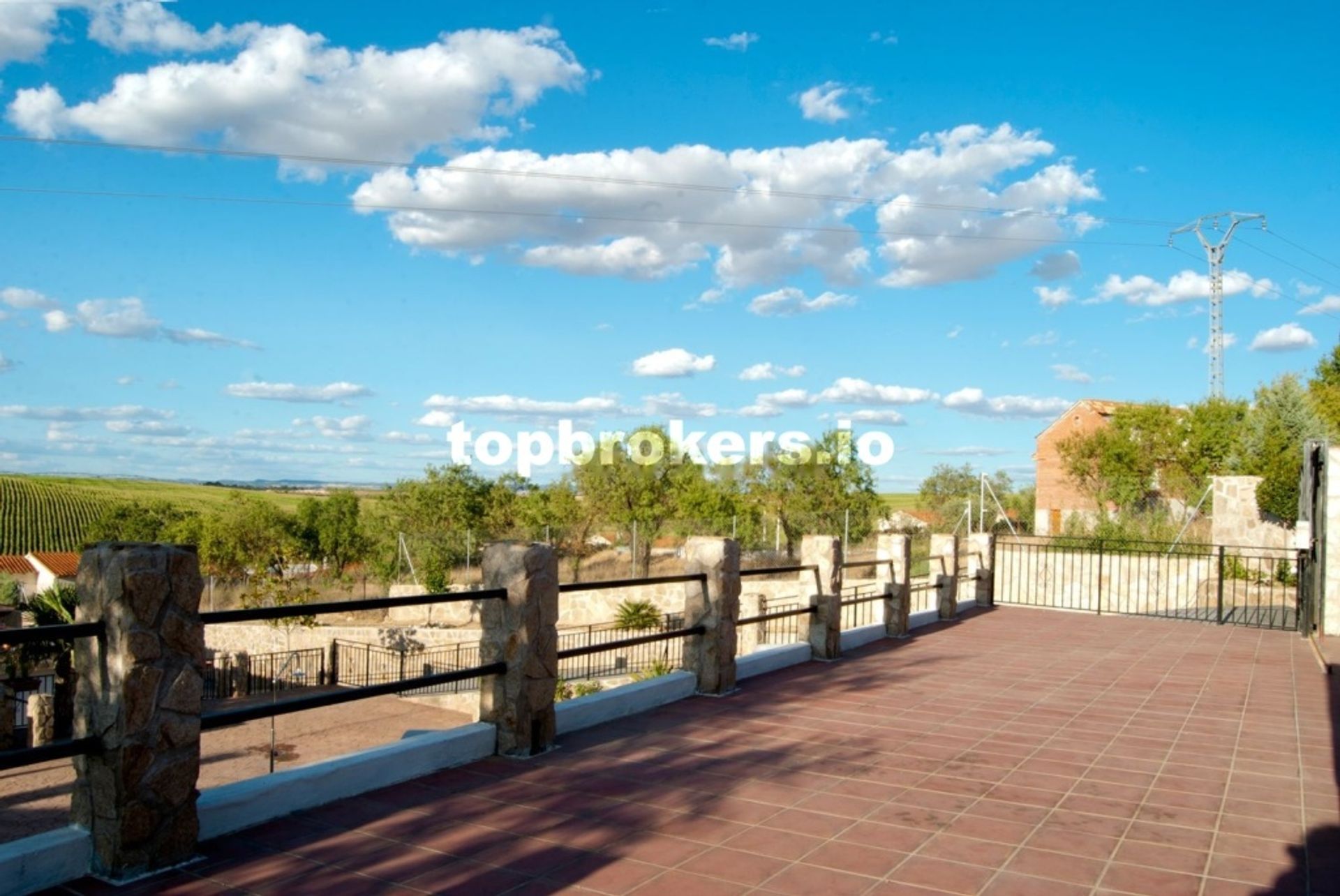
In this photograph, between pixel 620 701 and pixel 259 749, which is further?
pixel 259 749

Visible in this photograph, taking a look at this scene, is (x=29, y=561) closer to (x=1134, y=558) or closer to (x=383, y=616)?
(x=383, y=616)

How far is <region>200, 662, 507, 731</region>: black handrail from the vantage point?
4031 mm

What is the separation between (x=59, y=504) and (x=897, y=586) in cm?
9130

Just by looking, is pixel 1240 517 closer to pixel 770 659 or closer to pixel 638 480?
pixel 770 659

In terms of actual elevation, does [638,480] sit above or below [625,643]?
above

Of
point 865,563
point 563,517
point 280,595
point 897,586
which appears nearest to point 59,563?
point 563,517

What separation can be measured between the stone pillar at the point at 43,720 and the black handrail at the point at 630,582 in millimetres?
17076

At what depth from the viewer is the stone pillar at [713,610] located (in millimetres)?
7664

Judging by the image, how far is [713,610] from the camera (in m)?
7.72

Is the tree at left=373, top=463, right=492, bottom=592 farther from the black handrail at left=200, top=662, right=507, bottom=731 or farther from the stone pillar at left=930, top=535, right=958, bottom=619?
the black handrail at left=200, top=662, right=507, bottom=731

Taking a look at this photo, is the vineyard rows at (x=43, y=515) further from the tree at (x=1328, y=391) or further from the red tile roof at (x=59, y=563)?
the tree at (x=1328, y=391)

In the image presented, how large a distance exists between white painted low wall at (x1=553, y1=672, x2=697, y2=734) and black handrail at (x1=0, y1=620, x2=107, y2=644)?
9.25ft

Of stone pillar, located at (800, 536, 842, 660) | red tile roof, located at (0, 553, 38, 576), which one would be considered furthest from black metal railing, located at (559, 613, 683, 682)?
red tile roof, located at (0, 553, 38, 576)

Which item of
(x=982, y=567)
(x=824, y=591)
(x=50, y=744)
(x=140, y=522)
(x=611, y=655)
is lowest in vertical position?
(x=611, y=655)
